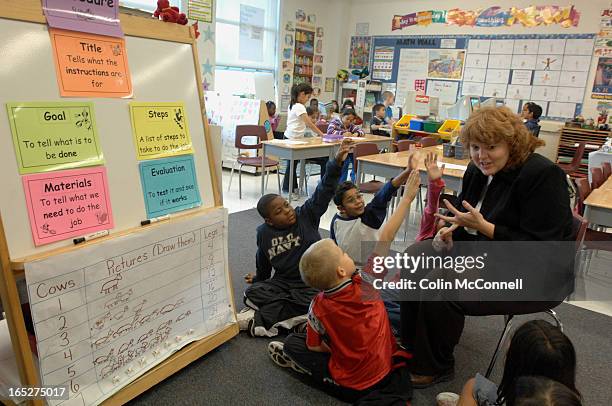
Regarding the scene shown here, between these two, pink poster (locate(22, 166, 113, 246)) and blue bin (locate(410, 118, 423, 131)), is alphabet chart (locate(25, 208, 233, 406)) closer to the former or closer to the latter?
pink poster (locate(22, 166, 113, 246))

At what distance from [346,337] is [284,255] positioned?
0.72 metres

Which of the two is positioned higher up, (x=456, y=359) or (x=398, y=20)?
(x=398, y=20)

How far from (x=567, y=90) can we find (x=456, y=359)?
19.8 feet

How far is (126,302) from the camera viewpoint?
1.53m

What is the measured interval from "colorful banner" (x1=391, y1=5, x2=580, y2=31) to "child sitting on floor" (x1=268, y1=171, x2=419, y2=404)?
6.40 meters

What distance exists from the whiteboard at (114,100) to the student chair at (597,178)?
2971 millimetres

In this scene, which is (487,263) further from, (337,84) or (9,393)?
(337,84)

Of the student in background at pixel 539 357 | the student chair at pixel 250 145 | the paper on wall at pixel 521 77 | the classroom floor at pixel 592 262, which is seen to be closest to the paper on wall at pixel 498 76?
the paper on wall at pixel 521 77

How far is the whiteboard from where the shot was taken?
120 cm

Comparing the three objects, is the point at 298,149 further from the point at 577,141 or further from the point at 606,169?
the point at 577,141

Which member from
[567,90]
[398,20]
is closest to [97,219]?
[567,90]

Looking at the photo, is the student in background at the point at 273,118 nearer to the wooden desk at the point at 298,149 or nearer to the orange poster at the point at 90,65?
the wooden desk at the point at 298,149

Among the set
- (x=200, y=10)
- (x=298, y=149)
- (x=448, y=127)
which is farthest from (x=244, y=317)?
(x=200, y=10)

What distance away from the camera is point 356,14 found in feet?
27.9
